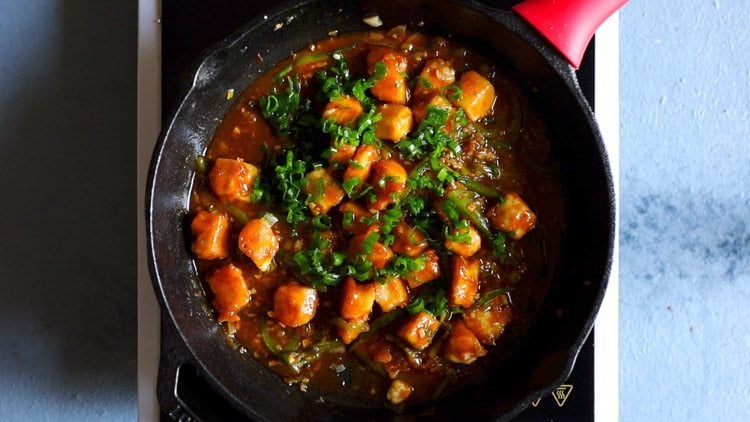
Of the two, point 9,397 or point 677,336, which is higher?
point 9,397

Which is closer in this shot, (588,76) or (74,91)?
(588,76)

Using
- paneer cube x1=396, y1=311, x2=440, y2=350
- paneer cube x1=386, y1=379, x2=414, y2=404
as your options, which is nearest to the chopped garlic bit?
paneer cube x1=396, y1=311, x2=440, y2=350

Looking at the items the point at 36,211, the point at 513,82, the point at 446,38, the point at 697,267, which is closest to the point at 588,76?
the point at 513,82

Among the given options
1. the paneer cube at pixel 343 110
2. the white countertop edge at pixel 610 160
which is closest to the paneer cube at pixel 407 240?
the paneer cube at pixel 343 110

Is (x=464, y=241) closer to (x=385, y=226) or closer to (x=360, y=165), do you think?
(x=385, y=226)

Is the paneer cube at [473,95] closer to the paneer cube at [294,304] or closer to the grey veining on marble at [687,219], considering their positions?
the grey veining on marble at [687,219]

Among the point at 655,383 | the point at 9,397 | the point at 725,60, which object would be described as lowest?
the point at 655,383

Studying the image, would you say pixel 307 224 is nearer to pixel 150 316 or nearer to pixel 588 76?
pixel 150 316
